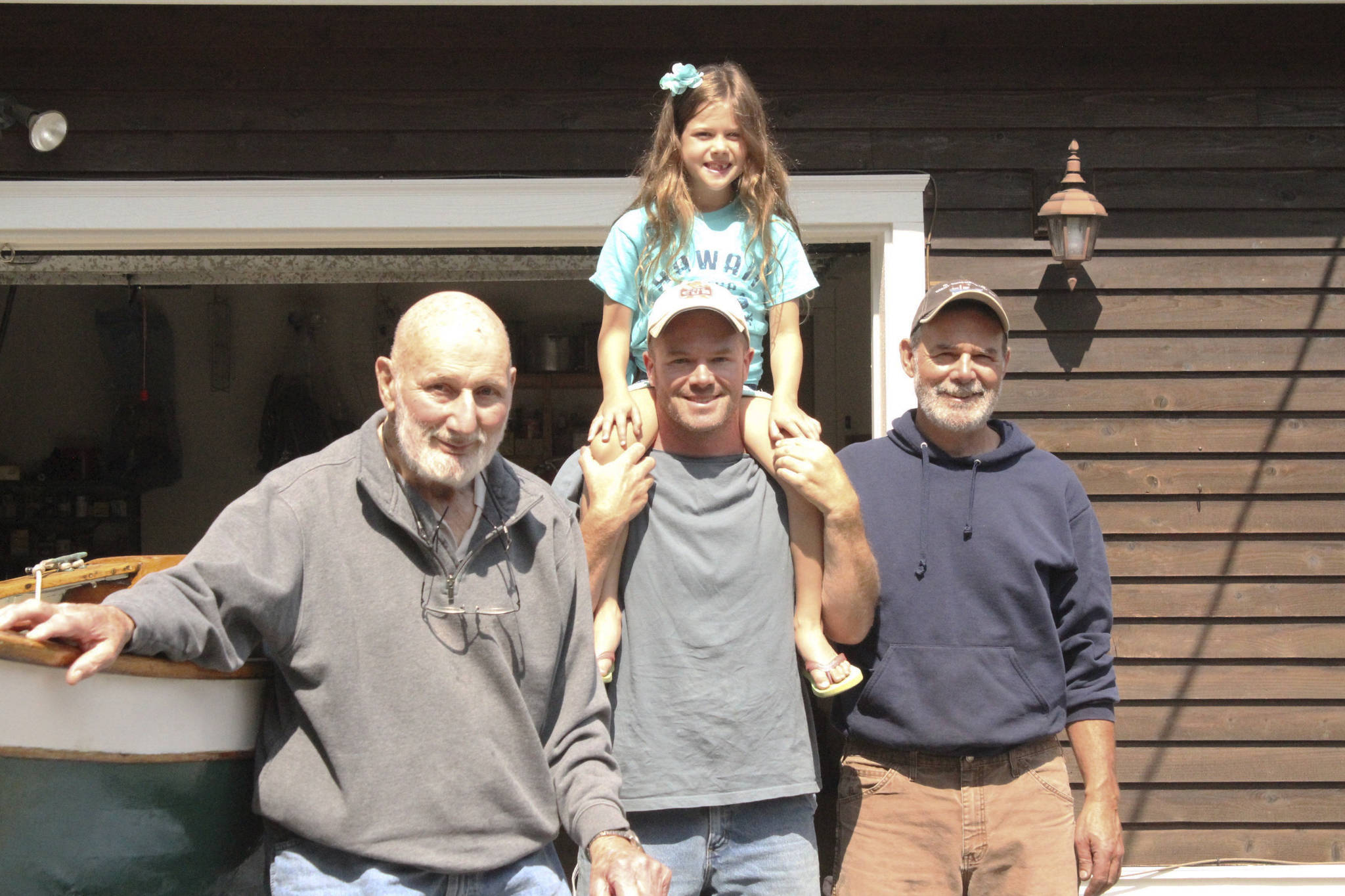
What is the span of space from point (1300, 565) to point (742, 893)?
2.53 meters

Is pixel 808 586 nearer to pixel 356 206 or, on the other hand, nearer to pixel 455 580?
pixel 455 580

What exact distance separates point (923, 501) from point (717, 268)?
71 cm

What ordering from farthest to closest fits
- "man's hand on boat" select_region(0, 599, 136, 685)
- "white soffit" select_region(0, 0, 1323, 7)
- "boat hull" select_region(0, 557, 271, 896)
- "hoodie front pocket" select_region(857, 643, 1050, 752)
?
"white soffit" select_region(0, 0, 1323, 7), "hoodie front pocket" select_region(857, 643, 1050, 752), "boat hull" select_region(0, 557, 271, 896), "man's hand on boat" select_region(0, 599, 136, 685)

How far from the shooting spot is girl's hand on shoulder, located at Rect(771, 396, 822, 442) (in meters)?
2.33

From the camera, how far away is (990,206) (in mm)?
3770

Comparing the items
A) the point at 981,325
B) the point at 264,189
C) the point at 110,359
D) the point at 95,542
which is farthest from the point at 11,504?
the point at 981,325

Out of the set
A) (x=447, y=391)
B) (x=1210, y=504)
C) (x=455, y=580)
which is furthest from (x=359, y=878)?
(x=1210, y=504)

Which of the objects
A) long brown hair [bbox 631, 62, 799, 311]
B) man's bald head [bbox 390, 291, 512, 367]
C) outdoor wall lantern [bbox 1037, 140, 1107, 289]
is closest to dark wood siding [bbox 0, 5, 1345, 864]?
outdoor wall lantern [bbox 1037, 140, 1107, 289]

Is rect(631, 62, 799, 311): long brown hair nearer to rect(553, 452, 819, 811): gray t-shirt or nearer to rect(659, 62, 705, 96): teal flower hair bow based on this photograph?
rect(659, 62, 705, 96): teal flower hair bow

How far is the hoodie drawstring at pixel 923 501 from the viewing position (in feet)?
7.68

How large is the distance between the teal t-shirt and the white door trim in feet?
3.38

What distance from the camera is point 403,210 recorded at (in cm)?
371

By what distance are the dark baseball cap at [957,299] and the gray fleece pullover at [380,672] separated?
1.04 m

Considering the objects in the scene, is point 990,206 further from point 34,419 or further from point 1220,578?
point 34,419
